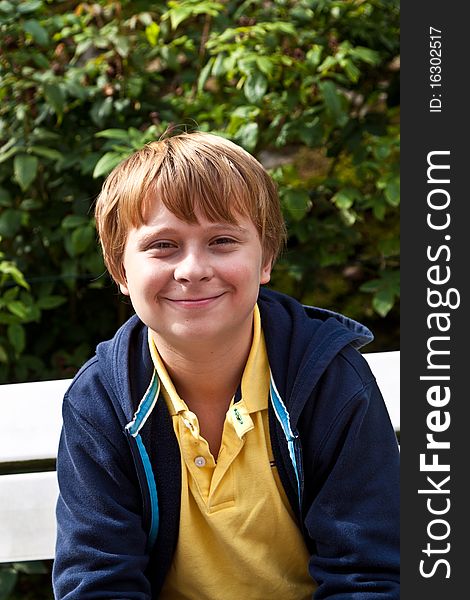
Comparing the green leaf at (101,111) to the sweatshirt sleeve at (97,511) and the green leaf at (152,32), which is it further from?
the sweatshirt sleeve at (97,511)

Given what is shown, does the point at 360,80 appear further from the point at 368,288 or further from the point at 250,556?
the point at 250,556

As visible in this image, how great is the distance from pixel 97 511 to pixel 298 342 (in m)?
0.43

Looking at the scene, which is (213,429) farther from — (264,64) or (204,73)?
(204,73)

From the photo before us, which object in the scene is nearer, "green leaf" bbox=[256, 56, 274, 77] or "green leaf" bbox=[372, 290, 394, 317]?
"green leaf" bbox=[256, 56, 274, 77]

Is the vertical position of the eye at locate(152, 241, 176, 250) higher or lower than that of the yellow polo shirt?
higher

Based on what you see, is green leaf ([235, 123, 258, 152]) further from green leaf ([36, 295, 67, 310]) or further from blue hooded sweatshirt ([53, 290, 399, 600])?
blue hooded sweatshirt ([53, 290, 399, 600])

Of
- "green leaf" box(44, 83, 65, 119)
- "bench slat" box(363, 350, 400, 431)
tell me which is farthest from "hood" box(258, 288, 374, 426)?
"green leaf" box(44, 83, 65, 119)

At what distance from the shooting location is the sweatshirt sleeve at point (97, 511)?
64.3 inches

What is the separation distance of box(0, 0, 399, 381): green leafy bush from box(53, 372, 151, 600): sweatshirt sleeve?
114 cm

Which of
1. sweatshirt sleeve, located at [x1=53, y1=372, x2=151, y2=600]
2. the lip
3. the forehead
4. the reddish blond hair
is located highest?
the reddish blond hair

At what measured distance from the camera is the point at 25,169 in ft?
9.41

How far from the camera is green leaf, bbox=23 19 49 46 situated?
280 cm

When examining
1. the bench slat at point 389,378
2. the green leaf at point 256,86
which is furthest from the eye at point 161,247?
the green leaf at point 256,86

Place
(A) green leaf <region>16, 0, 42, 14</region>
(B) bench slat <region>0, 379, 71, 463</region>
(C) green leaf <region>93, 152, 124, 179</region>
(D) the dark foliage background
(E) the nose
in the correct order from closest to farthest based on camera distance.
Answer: (E) the nose, (B) bench slat <region>0, 379, 71, 463</region>, (C) green leaf <region>93, 152, 124, 179</region>, (A) green leaf <region>16, 0, 42, 14</region>, (D) the dark foliage background
